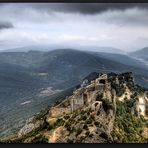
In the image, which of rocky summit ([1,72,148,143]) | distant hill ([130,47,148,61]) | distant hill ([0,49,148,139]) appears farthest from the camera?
distant hill ([0,49,148,139])

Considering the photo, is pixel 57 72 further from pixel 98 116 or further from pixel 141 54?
pixel 98 116

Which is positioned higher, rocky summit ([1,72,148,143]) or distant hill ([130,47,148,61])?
distant hill ([130,47,148,61])

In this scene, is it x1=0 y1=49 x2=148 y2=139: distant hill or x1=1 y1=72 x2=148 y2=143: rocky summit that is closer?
x1=1 y1=72 x2=148 y2=143: rocky summit

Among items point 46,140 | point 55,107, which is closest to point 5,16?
point 55,107

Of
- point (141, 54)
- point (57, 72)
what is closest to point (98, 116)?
point (141, 54)

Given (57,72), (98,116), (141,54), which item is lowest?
(57,72)

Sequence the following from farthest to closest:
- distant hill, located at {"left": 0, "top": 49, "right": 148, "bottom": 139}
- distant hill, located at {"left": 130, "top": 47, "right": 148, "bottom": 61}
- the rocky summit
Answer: distant hill, located at {"left": 0, "top": 49, "right": 148, "bottom": 139}, distant hill, located at {"left": 130, "top": 47, "right": 148, "bottom": 61}, the rocky summit

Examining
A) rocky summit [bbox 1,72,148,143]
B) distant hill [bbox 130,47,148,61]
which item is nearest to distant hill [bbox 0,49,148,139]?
distant hill [bbox 130,47,148,61]

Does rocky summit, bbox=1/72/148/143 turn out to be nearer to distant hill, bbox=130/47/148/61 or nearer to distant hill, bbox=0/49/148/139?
distant hill, bbox=0/49/148/139
